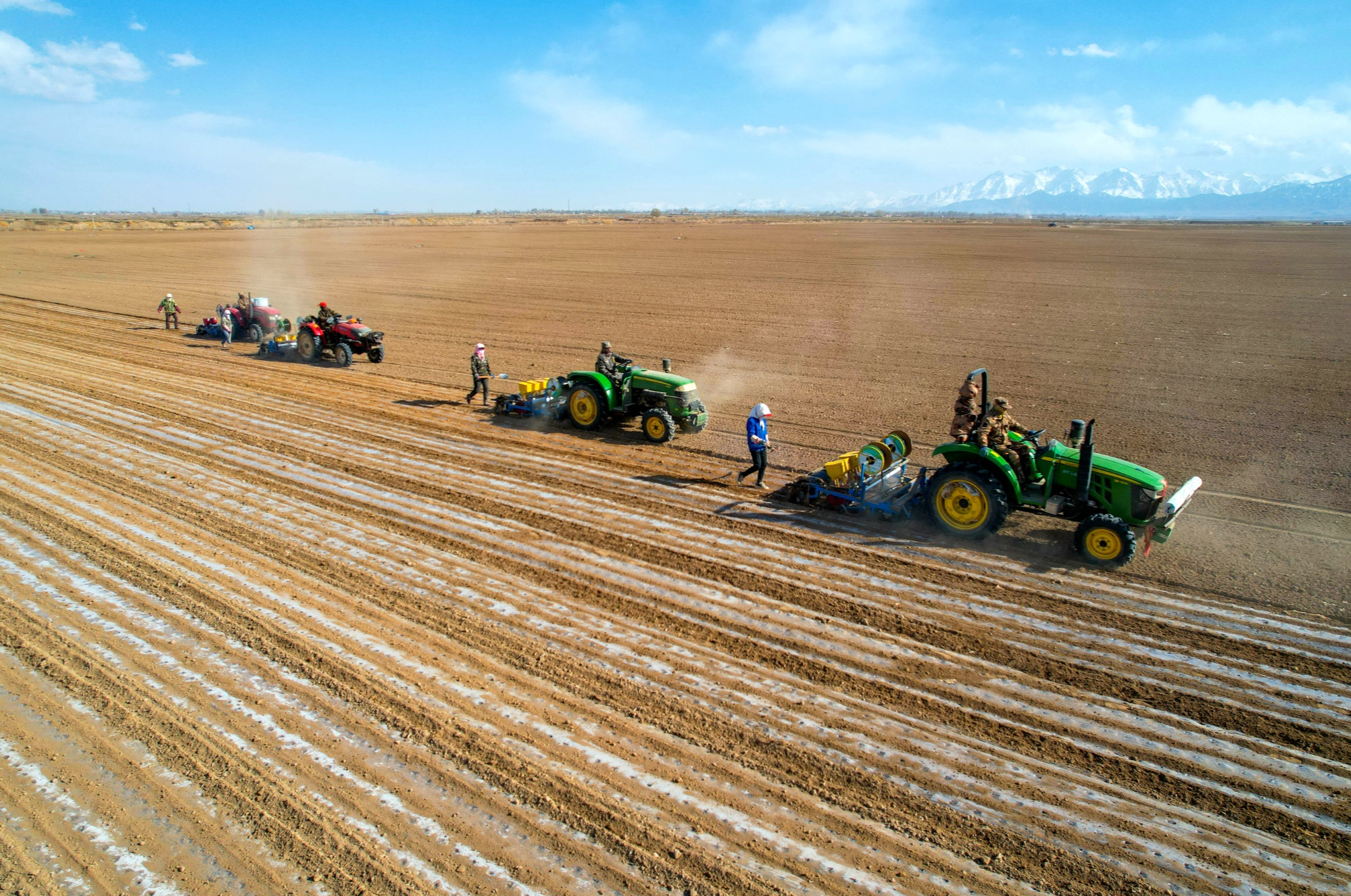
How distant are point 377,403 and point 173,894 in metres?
10.9

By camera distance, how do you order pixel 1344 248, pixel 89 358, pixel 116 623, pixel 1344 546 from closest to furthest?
pixel 116 623 → pixel 1344 546 → pixel 89 358 → pixel 1344 248

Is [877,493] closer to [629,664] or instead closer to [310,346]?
[629,664]

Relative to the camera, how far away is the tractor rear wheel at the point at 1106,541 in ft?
24.4

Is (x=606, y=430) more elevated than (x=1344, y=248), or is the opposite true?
(x=1344, y=248)

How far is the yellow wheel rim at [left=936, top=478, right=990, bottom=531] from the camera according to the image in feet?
26.5

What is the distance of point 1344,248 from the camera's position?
177ft

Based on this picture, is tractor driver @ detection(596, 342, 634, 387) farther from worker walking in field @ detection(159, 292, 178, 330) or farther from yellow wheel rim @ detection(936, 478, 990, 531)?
worker walking in field @ detection(159, 292, 178, 330)

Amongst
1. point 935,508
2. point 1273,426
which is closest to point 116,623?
point 935,508

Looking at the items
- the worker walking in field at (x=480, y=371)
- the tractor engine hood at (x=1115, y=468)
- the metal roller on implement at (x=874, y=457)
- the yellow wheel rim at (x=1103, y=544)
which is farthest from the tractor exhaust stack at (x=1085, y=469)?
the worker walking in field at (x=480, y=371)

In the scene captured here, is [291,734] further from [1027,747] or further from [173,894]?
[1027,747]

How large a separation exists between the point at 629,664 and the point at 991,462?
4.70 meters

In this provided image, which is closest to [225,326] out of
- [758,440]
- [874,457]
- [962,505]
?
[758,440]

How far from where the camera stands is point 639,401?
39.4ft

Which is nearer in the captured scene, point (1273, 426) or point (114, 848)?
point (114, 848)
